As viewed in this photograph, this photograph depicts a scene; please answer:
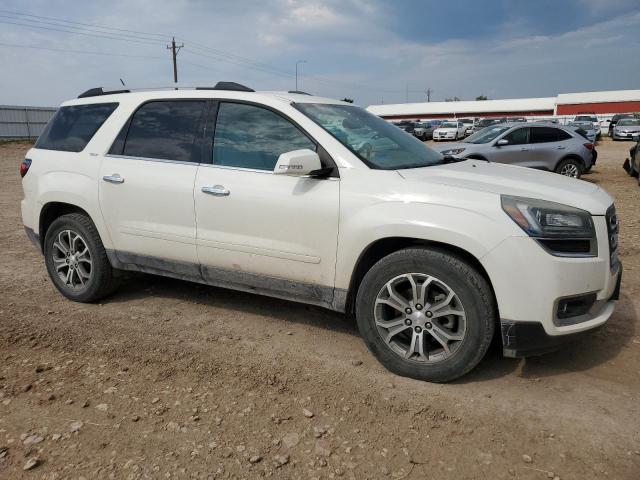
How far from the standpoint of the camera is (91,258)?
4.53 metres

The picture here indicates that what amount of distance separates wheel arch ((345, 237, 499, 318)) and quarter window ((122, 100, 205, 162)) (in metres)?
1.54

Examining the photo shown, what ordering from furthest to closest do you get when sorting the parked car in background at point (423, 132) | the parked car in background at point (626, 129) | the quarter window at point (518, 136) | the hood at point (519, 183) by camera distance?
the parked car in background at point (423, 132)
the parked car in background at point (626, 129)
the quarter window at point (518, 136)
the hood at point (519, 183)

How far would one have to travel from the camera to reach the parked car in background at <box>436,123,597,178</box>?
12422 mm

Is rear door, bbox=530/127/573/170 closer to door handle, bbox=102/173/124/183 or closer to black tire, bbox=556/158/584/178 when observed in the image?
black tire, bbox=556/158/584/178

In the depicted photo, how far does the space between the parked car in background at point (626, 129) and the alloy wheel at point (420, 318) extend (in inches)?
1386

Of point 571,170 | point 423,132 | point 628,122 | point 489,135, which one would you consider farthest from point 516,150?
point 423,132

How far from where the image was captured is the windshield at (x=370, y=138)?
143 inches

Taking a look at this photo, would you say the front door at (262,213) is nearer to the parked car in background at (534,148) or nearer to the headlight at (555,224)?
the headlight at (555,224)

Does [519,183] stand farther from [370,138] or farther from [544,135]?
[544,135]

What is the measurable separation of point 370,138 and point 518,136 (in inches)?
394

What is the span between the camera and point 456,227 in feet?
9.91

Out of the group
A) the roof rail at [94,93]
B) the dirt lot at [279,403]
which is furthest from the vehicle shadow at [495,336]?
the roof rail at [94,93]

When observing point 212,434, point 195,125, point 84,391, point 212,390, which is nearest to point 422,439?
point 212,434

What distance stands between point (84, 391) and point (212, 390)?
79cm
